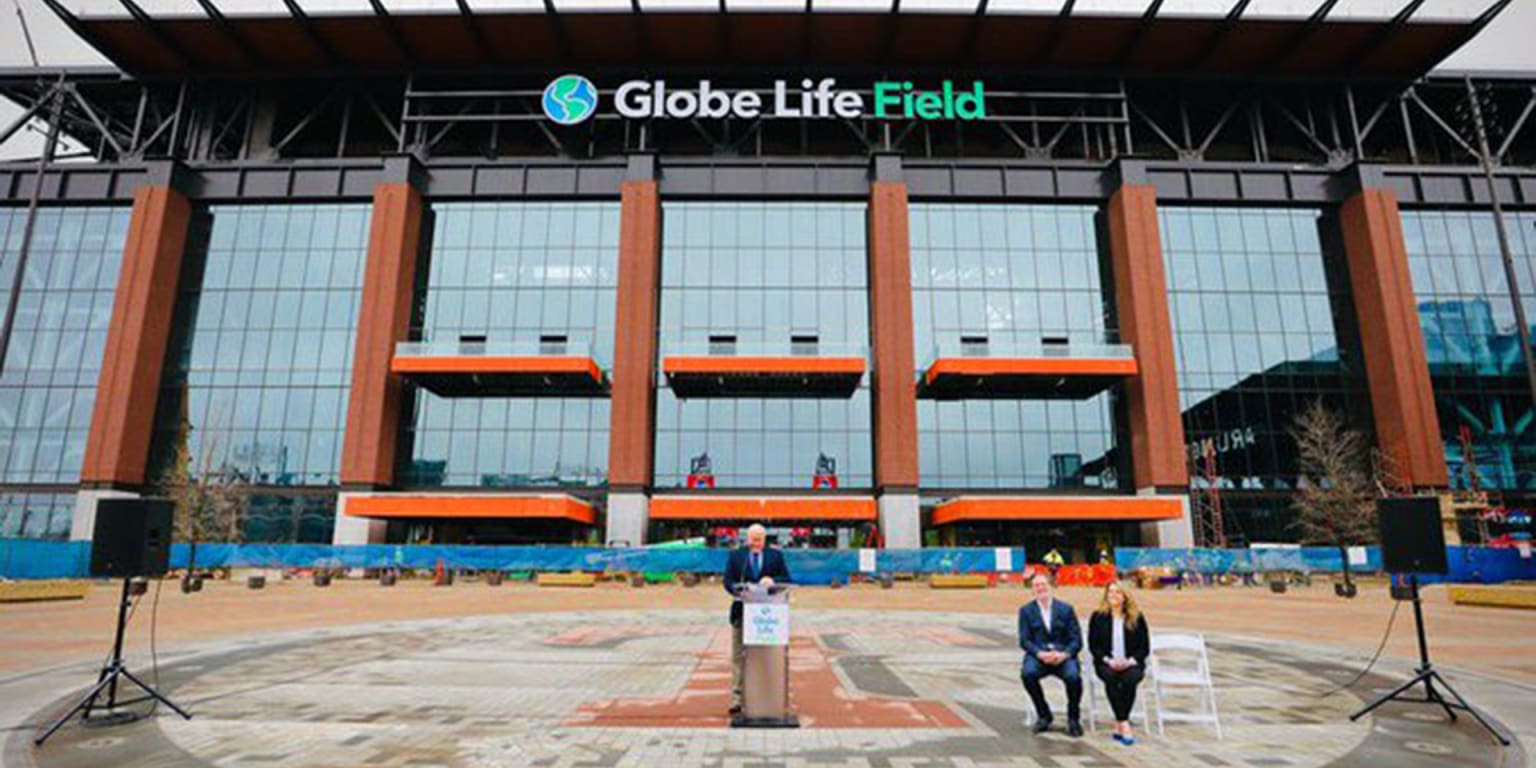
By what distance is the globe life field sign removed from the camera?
4431 cm

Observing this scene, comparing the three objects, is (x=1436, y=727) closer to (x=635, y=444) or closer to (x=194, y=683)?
(x=194, y=683)

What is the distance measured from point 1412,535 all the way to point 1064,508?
105 ft

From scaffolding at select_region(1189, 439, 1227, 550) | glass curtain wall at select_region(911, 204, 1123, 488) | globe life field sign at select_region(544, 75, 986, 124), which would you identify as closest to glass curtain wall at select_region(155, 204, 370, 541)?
globe life field sign at select_region(544, 75, 986, 124)

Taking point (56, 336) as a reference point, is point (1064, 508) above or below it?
below

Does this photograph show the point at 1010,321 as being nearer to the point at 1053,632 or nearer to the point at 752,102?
the point at 752,102

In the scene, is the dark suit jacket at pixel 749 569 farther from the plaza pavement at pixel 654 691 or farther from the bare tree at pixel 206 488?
the bare tree at pixel 206 488

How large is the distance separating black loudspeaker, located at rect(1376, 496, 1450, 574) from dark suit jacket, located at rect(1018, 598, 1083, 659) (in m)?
3.83

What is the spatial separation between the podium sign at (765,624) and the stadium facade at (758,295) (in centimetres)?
3208

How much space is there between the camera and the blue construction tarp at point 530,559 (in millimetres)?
34812

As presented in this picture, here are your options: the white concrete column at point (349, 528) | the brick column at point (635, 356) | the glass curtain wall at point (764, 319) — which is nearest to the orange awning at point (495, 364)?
the brick column at point (635, 356)

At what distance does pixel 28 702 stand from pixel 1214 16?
52.7 metres

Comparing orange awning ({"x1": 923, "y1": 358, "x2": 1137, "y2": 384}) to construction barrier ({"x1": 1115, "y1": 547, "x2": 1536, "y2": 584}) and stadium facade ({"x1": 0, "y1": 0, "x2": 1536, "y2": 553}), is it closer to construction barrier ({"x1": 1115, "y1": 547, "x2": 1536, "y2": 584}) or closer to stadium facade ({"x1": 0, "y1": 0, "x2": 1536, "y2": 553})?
stadium facade ({"x1": 0, "y1": 0, "x2": 1536, "y2": 553})

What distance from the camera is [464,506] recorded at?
39.2 meters

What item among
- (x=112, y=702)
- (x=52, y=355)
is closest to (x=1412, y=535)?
(x=112, y=702)
